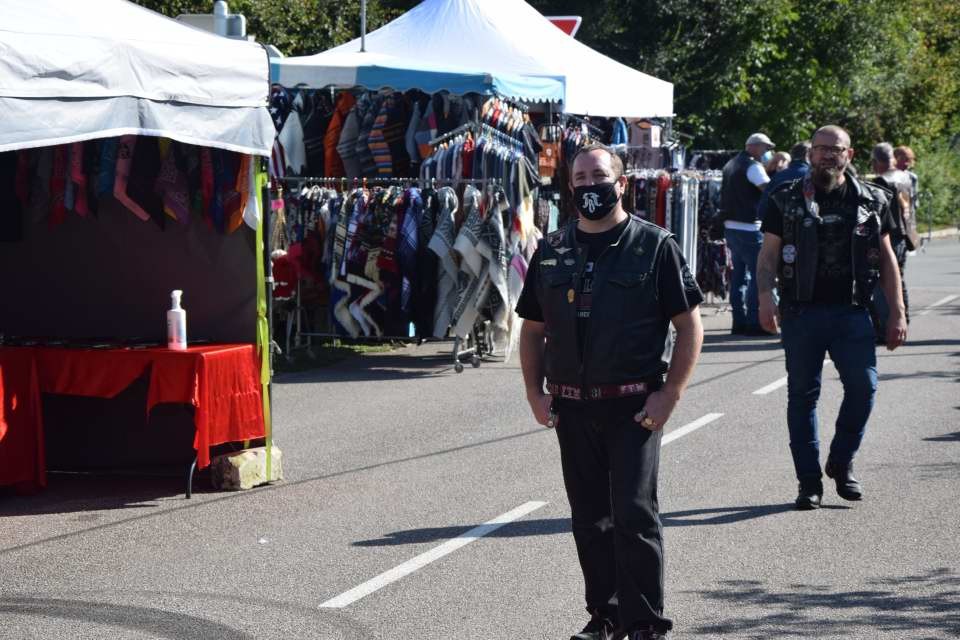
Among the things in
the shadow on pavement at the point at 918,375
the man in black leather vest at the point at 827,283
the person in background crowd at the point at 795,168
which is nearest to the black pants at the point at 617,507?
the man in black leather vest at the point at 827,283

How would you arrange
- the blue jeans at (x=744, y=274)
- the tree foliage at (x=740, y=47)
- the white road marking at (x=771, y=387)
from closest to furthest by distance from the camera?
1. the white road marking at (x=771, y=387)
2. the blue jeans at (x=744, y=274)
3. the tree foliage at (x=740, y=47)

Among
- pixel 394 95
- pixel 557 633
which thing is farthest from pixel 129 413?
pixel 394 95

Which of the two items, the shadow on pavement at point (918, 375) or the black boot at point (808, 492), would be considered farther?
the shadow on pavement at point (918, 375)

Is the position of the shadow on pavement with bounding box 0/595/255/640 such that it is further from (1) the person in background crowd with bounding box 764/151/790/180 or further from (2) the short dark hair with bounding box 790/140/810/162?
(1) the person in background crowd with bounding box 764/151/790/180

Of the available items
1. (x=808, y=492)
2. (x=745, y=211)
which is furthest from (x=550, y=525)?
(x=745, y=211)

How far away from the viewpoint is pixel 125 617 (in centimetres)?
595

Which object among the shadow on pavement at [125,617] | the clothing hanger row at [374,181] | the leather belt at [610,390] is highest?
→ the clothing hanger row at [374,181]

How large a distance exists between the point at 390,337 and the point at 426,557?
693 centimetres

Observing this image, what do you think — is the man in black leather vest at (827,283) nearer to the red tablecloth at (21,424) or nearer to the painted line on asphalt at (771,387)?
the painted line on asphalt at (771,387)

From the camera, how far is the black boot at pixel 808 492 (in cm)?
779

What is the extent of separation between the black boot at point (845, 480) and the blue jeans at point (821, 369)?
0.04m

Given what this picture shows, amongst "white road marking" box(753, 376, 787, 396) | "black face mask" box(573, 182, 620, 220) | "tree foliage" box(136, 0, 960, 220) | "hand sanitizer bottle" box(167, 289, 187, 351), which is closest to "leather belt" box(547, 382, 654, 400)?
"black face mask" box(573, 182, 620, 220)

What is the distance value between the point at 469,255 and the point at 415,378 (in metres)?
1.23

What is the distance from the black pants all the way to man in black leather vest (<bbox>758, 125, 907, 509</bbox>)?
2549 mm
